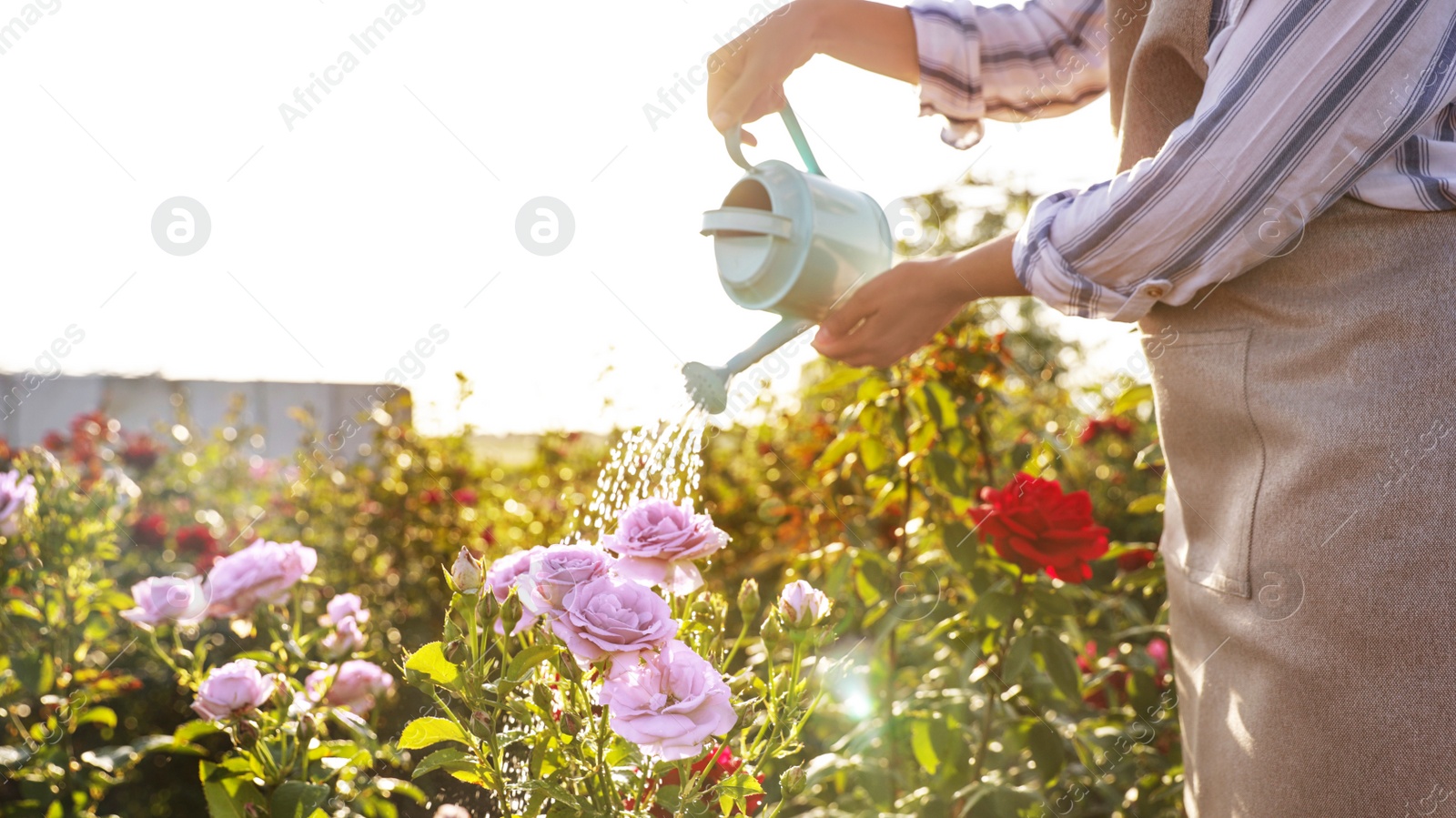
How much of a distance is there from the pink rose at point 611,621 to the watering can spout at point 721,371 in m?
0.33

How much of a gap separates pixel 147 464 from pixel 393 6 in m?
1.95

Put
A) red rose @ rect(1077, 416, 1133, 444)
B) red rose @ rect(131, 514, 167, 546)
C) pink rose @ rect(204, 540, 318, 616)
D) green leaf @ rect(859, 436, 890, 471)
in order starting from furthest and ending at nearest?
red rose @ rect(131, 514, 167, 546) → red rose @ rect(1077, 416, 1133, 444) → green leaf @ rect(859, 436, 890, 471) → pink rose @ rect(204, 540, 318, 616)

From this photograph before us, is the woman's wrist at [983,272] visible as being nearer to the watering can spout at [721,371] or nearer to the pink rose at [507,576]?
the watering can spout at [721,371]

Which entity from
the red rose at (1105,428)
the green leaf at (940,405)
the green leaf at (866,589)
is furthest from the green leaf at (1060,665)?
the red rose at (1105,428)

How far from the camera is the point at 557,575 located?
747mm

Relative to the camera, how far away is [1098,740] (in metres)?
1.61

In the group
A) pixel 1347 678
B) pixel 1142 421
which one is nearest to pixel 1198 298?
pixel 1347 678

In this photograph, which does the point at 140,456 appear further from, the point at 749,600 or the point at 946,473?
the point at 749,600

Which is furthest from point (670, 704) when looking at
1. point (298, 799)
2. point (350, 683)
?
point (350, 683)

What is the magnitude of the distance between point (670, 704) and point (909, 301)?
58 cm

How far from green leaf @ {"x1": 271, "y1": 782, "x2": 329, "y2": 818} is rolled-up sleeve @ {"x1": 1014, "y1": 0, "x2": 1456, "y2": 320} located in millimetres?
978

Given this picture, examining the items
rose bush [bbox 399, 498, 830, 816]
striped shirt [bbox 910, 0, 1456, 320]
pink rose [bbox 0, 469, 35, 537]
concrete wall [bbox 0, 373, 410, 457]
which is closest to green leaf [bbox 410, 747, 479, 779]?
rose bush [bbox 399, 498, 830, 816]

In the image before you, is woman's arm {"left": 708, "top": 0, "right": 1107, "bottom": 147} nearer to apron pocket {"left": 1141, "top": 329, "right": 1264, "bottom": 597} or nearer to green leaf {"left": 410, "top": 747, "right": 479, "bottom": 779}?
apron pocket {"left": 1141, "top": 329, "right": 1264, "bottom": 597}

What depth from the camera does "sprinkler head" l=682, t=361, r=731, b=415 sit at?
104 centimetres
